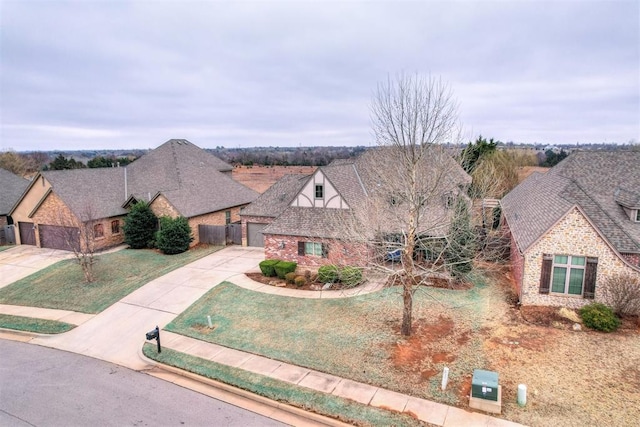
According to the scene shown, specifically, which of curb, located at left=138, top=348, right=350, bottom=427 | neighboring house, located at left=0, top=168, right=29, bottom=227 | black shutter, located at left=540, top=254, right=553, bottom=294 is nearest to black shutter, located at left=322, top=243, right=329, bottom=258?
black shutter, located at left=540, top=254, right=553, bottom=294

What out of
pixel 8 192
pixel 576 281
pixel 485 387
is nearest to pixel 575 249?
pixel 576 281

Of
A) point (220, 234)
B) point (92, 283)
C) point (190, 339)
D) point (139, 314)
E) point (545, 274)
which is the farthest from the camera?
point (220, 234)

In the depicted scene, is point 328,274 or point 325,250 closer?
point 328,274

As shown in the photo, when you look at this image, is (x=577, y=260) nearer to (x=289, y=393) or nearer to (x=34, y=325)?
(x=289, y=393)

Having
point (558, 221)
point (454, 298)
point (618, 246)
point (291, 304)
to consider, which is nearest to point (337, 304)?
point (291, 304)

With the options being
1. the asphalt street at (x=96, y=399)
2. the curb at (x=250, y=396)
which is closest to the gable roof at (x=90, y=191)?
the asphalt street at (x=96, y=399)

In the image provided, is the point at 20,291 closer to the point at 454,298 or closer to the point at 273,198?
the point at 273,198
